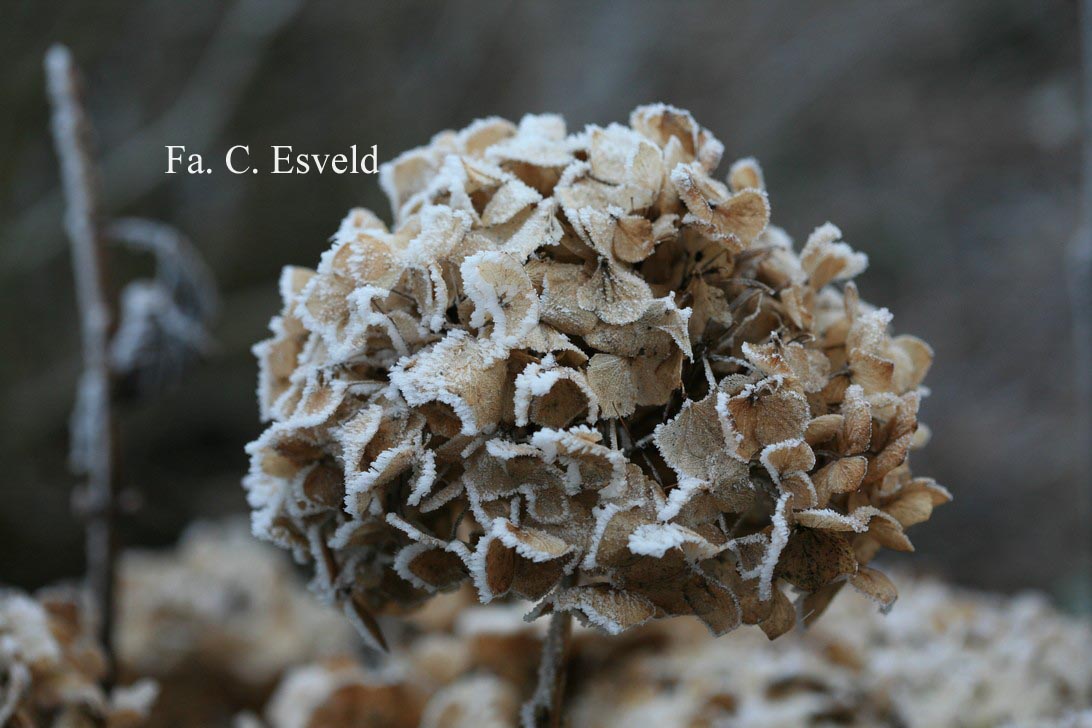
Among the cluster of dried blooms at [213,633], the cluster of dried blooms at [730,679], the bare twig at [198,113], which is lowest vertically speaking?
the cluster of dried blooms at [730,679]

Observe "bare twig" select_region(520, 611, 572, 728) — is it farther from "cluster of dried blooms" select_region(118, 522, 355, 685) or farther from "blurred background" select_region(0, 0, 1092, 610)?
"blurred background" select_region(0, 0, 1092, 610)

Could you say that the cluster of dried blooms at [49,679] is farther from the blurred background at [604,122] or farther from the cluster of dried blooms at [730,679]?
the blurred background at [604,122]

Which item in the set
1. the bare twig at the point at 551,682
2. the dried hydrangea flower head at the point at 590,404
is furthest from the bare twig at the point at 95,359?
the bare twig at the point at 551,682

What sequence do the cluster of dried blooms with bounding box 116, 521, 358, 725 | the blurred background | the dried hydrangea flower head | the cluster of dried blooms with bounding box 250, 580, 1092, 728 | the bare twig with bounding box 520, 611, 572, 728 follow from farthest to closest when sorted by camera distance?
the blurred background, the cluster of dried blooms with bounding box 116, 521, 358, 725, the cluster of dried blooms with bounding box 250, 580, 1092, 728, the bare twig with bounding box 520, 611, 572, 728, the dried hydrangea flower head

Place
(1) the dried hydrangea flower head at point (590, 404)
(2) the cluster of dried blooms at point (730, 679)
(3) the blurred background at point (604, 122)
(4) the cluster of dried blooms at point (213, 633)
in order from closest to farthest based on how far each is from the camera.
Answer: (1) the dried hydrangea flower head at point (590, 404) < (2) the cluster of dried blooms at point (730, 679) < (4) the cluster of dried blooms at point (213, 633) < (3) the blurred background at point (604, 122)

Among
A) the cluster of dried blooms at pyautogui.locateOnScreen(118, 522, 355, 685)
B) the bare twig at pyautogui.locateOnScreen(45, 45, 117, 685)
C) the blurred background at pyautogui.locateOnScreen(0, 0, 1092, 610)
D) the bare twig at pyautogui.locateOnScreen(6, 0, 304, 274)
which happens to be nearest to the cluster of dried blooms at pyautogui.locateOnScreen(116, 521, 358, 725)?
the cluster of dried blooms at pyautogui.locateOnScreen(118, 522, 355, 685)

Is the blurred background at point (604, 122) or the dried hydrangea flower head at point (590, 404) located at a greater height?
the blurred background at point (604, 122)

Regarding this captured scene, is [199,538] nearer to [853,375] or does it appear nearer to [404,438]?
[404,438]
